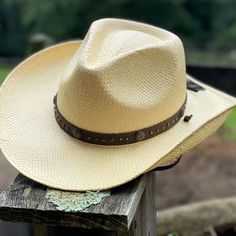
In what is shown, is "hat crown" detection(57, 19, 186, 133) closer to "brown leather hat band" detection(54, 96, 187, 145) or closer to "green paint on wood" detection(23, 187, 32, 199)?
"brown leather hat band" detection(54, 96, 187, 145)

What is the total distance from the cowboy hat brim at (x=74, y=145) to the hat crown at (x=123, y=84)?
2.6 inches

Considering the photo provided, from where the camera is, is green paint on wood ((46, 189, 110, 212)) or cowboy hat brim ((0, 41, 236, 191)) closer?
green paint on wood ((46, 189, 110, 212))

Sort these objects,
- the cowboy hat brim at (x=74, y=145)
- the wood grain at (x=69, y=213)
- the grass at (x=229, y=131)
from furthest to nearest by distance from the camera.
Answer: the grass at (x=229, y=131) → the cowboy hat brim at (x=74, y=145) → the wood grain at (x=69, y=213)

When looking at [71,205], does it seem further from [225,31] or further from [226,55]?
[225,31]

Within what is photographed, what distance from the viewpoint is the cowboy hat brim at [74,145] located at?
1.53m

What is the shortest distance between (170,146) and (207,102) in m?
0.35

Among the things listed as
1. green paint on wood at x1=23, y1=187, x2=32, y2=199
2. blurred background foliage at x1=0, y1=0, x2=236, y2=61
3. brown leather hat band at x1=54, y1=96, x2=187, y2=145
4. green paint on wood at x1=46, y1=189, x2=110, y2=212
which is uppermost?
brown leather hat band at x1=54, y1=96, x2=187, y2=145

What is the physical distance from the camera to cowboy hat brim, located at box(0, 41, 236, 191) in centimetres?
153

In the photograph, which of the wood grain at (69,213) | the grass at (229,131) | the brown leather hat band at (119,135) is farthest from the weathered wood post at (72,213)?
the grass at (229,131)

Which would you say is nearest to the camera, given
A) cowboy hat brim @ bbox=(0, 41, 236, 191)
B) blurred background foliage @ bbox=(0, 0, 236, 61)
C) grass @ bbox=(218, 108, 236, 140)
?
cowboy hat brim @ bbox=(0, 41, 236, 191)

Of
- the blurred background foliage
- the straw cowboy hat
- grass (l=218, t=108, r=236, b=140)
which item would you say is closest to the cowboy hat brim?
the straw cowboy hat

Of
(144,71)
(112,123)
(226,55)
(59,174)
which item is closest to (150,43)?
(144,71)

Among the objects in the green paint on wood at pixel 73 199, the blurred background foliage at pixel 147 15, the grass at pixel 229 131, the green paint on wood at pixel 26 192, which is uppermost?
the green paint on wood at pixel 73 199

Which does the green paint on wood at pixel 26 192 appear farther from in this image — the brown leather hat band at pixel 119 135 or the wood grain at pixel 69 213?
the brown leather hat band at pixel 119 135
